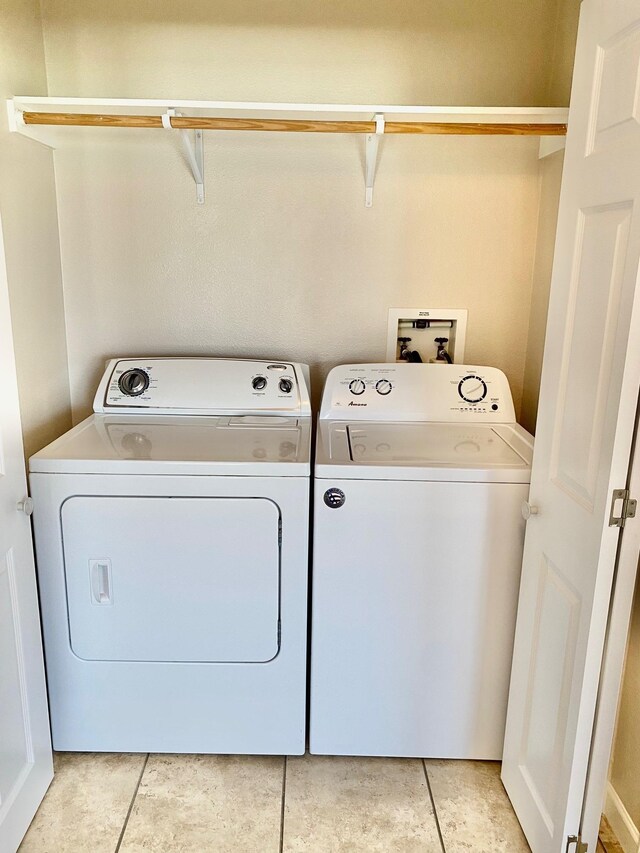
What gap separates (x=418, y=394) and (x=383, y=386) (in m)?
0.12

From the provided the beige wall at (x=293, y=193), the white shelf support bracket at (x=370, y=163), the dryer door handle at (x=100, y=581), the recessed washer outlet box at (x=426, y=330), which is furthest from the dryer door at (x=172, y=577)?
the white shelf support bracket at (x=370, y=163)

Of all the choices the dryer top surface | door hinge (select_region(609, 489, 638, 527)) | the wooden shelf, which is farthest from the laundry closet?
door hinge (select_region(609, 489, 638, 527))

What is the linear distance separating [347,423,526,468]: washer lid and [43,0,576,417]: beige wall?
1.32 feet

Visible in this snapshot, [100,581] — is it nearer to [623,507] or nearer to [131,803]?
[131,803]

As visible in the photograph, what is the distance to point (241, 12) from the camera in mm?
2160

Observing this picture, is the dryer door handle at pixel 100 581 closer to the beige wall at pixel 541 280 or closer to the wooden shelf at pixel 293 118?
the wooden shelf at pixel 293 118

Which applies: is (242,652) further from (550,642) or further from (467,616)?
(550,642)

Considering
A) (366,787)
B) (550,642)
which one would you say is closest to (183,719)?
(366,787)

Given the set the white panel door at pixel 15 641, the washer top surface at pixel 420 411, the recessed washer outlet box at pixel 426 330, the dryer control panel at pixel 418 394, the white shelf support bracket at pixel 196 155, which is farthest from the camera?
the recessed washer outlet box at pixel 426 330

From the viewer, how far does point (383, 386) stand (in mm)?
2268

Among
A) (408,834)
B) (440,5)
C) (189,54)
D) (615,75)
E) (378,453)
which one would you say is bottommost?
(408,834)

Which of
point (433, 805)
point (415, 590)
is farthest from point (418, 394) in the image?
point (433, 805)

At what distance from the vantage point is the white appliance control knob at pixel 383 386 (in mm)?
2264

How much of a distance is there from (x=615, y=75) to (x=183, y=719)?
76.6 inches
